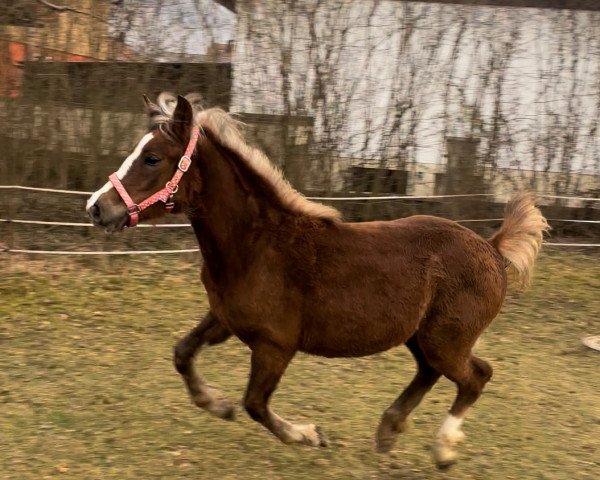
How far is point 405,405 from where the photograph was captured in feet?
14.8

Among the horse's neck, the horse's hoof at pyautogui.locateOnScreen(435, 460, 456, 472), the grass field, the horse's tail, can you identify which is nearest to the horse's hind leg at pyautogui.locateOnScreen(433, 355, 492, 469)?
the horse's hoof at pyautogui.locateOnScreen(435, 460, 456, 472)

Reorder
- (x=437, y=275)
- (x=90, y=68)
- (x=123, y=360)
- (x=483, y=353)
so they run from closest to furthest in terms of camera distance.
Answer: (x=437, y=275) → (x=123, y=360) → (x=483, y=353) → (x=90, y=68)

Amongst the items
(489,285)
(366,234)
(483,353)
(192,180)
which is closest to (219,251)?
(192,180)

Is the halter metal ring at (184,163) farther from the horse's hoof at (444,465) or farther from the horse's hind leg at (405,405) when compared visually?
the horse's hoof at (444,465)

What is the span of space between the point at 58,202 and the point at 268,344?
20.6 ft

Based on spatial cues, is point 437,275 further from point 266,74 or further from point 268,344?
point 266,74

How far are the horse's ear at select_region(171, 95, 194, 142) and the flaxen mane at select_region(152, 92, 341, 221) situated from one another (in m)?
0.07

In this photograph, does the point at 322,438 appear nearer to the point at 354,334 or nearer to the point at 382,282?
the point at 354,334

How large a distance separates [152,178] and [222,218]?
45 cm

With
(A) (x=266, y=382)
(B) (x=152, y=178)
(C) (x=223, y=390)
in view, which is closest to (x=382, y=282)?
(A) (x=266, y=382)

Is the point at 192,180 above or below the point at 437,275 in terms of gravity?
above

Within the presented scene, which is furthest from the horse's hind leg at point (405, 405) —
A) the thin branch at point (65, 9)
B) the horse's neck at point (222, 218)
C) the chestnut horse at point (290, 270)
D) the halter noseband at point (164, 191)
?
the thin branch at point (65, 9)

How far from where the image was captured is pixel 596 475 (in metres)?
4.34

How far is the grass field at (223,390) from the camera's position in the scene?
426 centimetres
